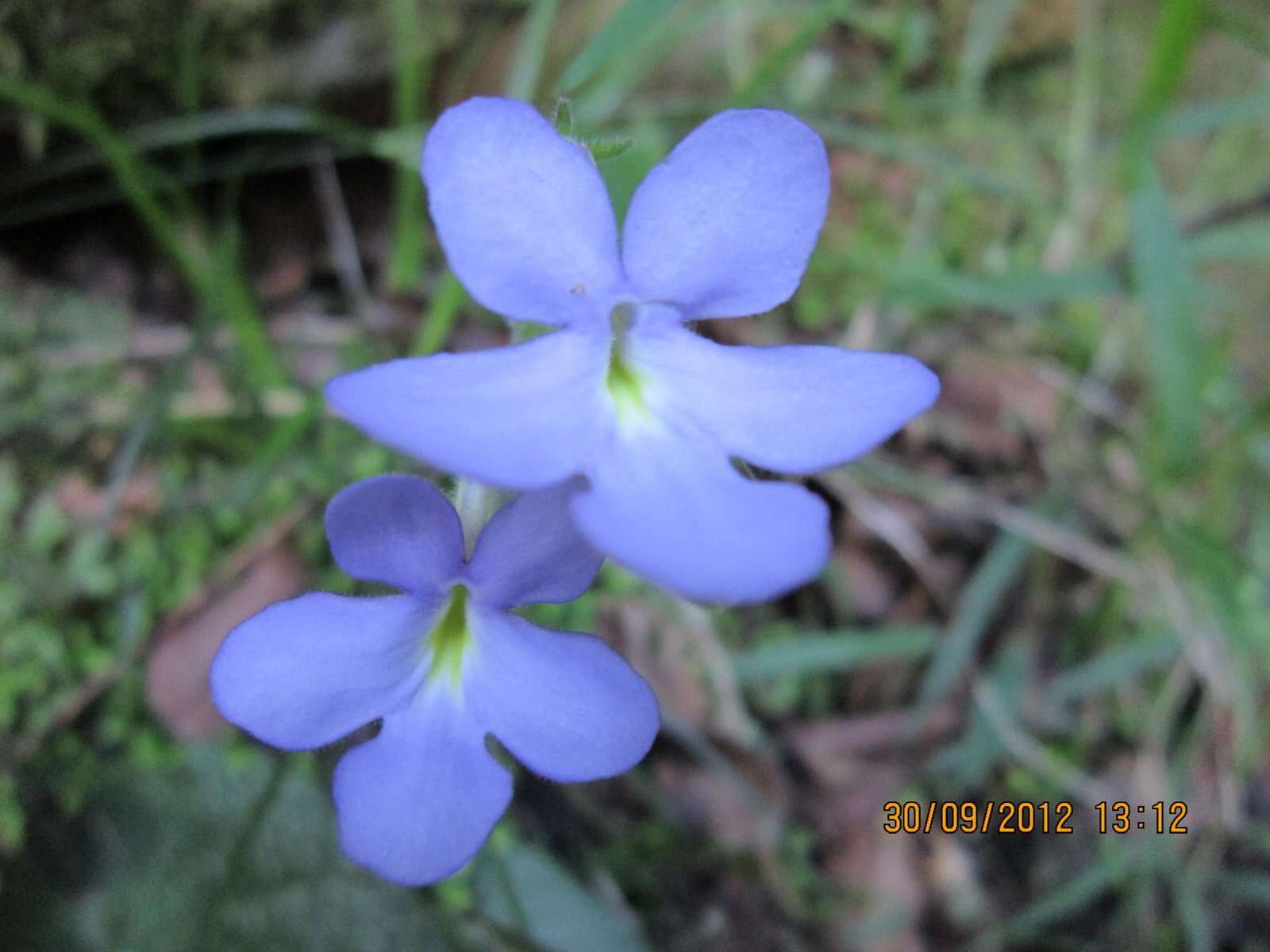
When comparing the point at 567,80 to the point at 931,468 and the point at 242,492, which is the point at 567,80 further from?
the point at 931,468

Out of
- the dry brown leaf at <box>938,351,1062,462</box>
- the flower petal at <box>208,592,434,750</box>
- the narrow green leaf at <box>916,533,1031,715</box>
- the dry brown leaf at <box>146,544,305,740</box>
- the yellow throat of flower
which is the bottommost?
the narrow green leaf at <box>916,533,1031,715</box>

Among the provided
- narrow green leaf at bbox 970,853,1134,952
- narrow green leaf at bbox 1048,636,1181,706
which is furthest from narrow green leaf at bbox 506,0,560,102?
narrow green leaf at bbox 970,853,1134,952

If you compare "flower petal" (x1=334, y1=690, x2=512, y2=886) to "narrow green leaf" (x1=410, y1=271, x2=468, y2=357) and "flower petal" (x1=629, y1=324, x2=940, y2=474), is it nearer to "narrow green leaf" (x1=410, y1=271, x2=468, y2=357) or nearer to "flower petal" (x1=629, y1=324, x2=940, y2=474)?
"flower petal" (x1=629, y1=324, x2=940, y2=474)

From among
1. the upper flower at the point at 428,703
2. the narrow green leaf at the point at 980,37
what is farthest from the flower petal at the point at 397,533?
the narrow green leaf at the point at 980,37

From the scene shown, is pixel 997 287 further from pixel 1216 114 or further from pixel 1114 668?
pixel 1114 668

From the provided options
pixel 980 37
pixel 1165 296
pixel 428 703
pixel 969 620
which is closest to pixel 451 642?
pixel 428 703

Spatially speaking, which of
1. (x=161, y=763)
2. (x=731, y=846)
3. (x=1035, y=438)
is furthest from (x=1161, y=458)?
(x=161, y=763)
